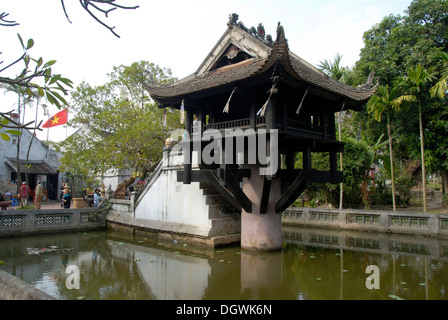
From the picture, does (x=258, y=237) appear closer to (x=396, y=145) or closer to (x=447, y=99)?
(x=447, y=99)

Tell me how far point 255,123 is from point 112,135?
36.7 ft

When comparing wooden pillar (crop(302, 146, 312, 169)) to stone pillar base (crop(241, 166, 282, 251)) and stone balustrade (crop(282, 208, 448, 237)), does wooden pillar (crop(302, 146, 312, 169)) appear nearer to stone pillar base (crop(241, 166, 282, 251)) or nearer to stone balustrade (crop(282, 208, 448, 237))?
stone pillar base (crop(241, 166, 282, 251))

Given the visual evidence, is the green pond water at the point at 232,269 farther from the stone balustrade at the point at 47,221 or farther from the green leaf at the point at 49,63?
the green leaf at the point at 49,63

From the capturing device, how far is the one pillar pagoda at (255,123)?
835cm

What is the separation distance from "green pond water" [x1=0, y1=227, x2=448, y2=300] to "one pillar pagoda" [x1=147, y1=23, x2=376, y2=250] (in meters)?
1.50

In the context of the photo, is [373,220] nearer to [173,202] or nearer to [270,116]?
[270,116]

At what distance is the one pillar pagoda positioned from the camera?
835 cm

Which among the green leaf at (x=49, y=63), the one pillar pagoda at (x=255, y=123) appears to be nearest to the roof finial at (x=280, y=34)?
the one pillar pagoda at (x=255, y=123)

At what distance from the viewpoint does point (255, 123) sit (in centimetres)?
841

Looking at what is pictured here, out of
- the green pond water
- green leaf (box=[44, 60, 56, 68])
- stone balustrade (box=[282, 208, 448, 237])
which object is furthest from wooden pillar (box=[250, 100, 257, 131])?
stone balustrade (box=[282, 208, 448, 237])

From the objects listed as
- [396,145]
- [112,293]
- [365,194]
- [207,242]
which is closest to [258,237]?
[207,242]

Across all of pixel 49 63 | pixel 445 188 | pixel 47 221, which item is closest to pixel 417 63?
pixel 445 188

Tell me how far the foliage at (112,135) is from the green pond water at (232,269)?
16.4 feet
